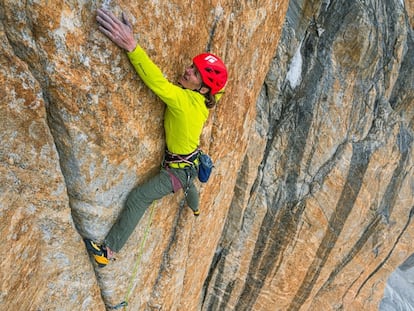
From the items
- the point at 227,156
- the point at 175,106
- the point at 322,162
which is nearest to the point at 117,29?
the point at 175,106

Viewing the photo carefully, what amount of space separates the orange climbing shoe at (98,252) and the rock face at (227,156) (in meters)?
0.10

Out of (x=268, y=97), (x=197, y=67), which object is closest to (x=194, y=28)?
(x=197, y=67)

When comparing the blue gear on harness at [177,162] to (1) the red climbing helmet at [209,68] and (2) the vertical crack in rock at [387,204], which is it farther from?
(2) the vertical crack in rock at [387,204]

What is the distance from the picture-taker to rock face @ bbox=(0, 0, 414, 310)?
11.5 ft

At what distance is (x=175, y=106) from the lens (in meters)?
4.14

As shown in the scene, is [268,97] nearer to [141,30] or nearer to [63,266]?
[141,30]

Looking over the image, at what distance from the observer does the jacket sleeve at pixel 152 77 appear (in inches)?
141

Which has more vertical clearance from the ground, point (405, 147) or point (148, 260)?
point (405, 147)

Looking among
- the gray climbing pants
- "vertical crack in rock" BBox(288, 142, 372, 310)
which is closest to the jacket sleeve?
the gray climbing pants

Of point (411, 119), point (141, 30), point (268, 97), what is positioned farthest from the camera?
point (411, 119)

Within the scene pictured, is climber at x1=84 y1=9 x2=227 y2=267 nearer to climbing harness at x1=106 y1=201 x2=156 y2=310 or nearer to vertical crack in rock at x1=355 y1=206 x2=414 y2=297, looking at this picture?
climbing harness at x1=106 y1=201 x2=156 y2=310

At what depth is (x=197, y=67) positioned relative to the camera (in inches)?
163

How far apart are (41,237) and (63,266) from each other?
0.65 meters

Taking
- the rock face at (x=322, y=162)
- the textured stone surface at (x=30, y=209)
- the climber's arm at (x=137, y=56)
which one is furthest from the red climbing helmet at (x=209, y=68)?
the rock face at (x=322, y=162)
